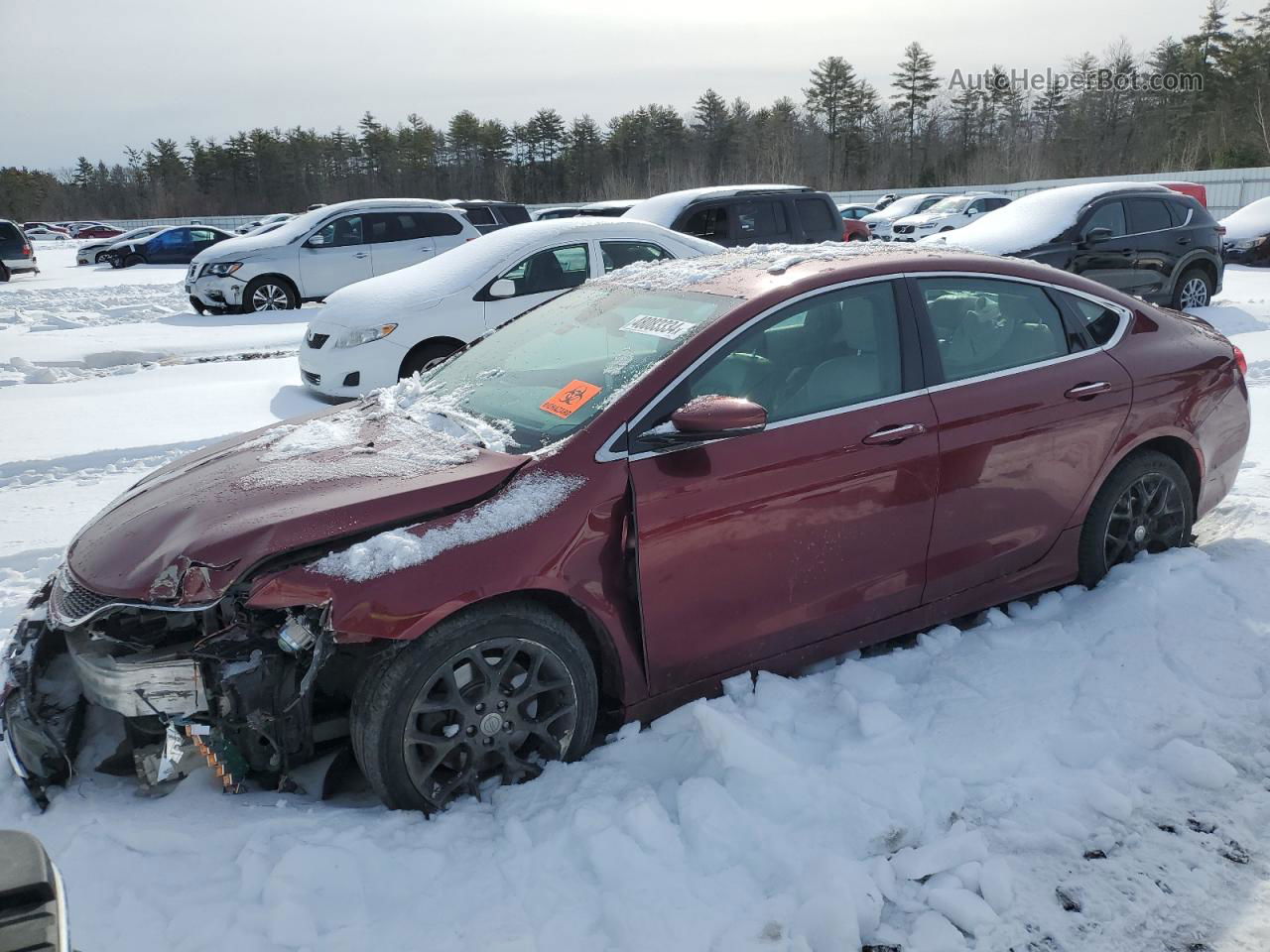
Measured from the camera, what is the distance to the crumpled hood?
2.75 meters

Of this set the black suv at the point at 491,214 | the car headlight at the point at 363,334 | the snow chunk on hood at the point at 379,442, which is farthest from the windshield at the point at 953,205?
the snow chunk on hood at the point at 379,442

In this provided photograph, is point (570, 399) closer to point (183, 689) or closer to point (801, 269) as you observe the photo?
point (801, 269)

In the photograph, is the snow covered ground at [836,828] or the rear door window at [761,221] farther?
the rear door window at [761,221]

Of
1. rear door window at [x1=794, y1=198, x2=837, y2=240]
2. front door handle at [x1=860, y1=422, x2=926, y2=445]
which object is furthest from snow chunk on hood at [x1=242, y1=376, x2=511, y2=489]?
rear door window at [x1=794, y1=198, x2=837, y2=240]

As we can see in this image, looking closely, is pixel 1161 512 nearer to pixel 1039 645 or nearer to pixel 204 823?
pixel 1039 645

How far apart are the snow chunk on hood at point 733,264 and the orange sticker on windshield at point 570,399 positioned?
0.67 meters

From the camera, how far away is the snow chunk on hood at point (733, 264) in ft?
12.7

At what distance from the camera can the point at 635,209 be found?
1254 centimetres

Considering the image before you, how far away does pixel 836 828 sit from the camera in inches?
110

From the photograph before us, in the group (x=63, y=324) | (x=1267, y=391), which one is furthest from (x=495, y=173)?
(x=1267, y=391)

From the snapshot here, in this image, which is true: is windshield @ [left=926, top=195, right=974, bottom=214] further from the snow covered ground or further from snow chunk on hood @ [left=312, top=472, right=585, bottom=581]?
snow chunk on hood @ [left=312, top=472, right=585, bottom=581]

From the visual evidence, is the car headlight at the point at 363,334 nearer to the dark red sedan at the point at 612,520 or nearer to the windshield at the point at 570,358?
the windshield at the point at 570,358

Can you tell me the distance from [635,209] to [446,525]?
10.3 m

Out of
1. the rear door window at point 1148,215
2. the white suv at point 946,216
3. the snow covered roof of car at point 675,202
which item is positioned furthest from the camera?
the white suv at point 946,216
